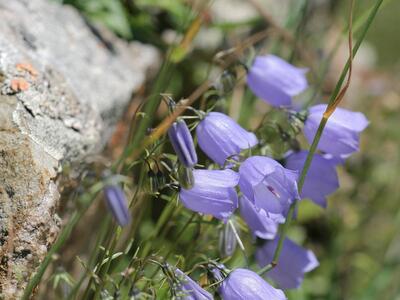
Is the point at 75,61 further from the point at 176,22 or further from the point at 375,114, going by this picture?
the point at 375,114

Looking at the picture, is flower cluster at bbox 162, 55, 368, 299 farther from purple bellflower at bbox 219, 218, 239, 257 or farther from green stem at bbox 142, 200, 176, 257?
green stem at bbox 142, 200, 176, 257

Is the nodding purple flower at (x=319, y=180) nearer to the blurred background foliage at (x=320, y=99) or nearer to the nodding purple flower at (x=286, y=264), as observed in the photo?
the nodding purple flower at (x=286, y=264)

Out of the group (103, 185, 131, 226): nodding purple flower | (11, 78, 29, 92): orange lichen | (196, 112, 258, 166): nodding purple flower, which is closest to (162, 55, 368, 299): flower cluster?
(196, 112, 258, 166): nodding purple flower

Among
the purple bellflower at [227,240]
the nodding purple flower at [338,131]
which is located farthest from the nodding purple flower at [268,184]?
the nodding purple flower at [338,131]

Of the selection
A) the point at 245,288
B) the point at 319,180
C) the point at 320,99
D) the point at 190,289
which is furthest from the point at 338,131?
the point at 320,99

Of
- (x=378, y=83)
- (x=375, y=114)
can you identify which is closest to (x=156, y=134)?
(x=375, y=114)

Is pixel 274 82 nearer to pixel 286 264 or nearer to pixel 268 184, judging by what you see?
pixel 268 184
